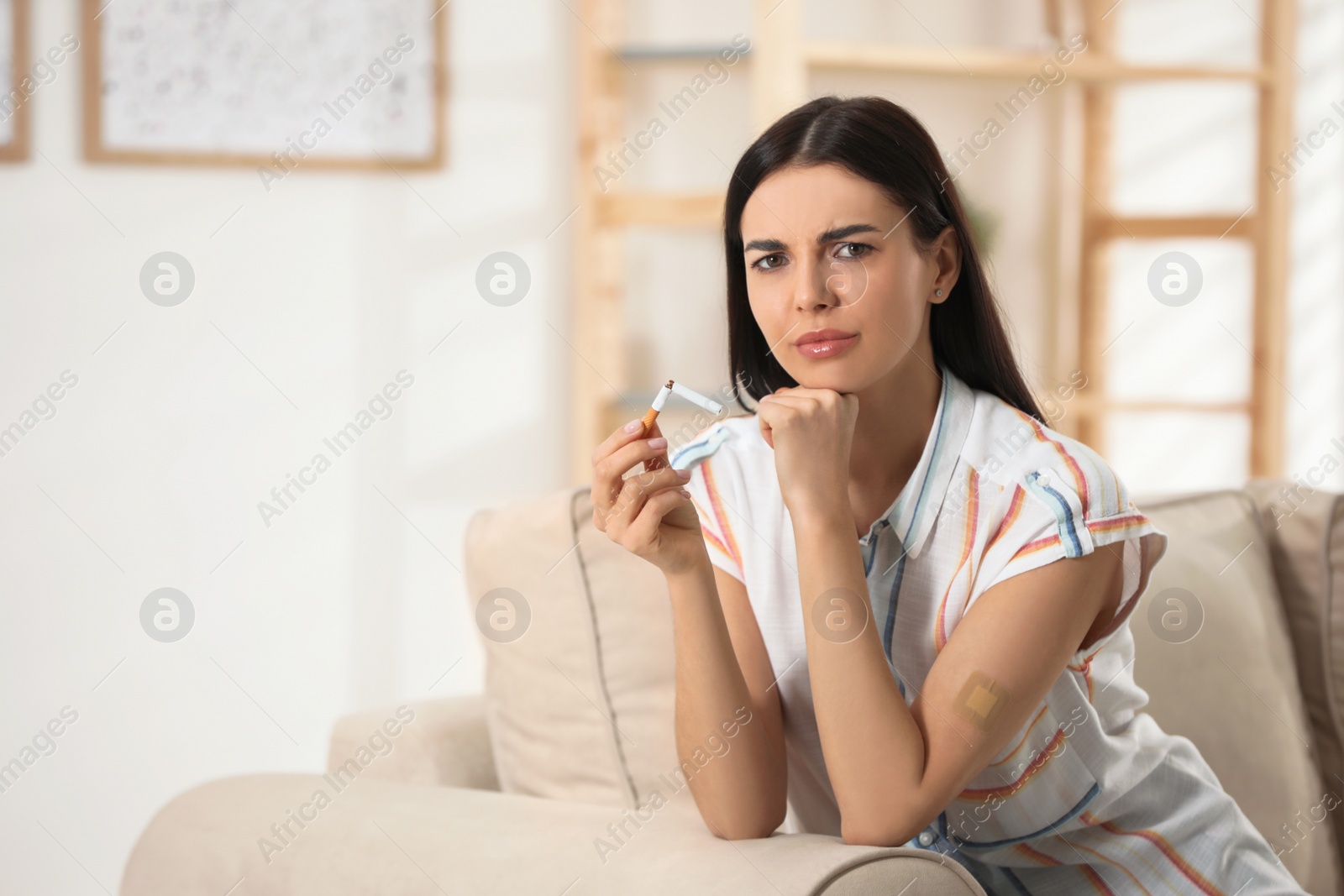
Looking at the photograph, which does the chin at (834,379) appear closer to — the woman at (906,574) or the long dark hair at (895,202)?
the woman at (906,574)

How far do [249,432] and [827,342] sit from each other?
158 centimetres

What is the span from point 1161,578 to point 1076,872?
439 mm

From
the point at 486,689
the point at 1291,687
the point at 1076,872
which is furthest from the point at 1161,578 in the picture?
the point at 486,689

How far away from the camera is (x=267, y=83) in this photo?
7.89 feet

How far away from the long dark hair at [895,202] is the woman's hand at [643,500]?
232mm

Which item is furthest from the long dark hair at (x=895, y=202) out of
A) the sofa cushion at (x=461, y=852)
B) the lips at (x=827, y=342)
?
the sofa cushion at (x=461, y=852)

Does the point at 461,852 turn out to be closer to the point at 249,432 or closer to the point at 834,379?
the point at 834,379

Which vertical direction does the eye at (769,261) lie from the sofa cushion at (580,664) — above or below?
above

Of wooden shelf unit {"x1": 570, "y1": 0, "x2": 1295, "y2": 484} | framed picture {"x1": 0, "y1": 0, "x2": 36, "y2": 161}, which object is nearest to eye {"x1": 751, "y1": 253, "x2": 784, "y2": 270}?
wooden shelf unit {"x1": 570, "y1": 0, "x2": 1295, "y2": 484}

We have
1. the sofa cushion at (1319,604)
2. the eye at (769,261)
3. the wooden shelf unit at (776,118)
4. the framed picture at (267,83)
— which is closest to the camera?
the eye at (769,261)

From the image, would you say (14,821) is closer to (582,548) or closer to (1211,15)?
(582,548)

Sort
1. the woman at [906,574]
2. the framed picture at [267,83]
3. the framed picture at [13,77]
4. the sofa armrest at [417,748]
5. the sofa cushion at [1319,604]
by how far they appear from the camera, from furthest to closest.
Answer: the framed picture at [267,83]
the framed picture at [13,77]
the sofa cushion at [1319,604]
the sofa armrest at [417,748]
the woman at [906,574]

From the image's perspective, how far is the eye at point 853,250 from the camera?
1.12 m

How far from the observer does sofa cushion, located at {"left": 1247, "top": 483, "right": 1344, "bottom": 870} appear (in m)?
1.53
